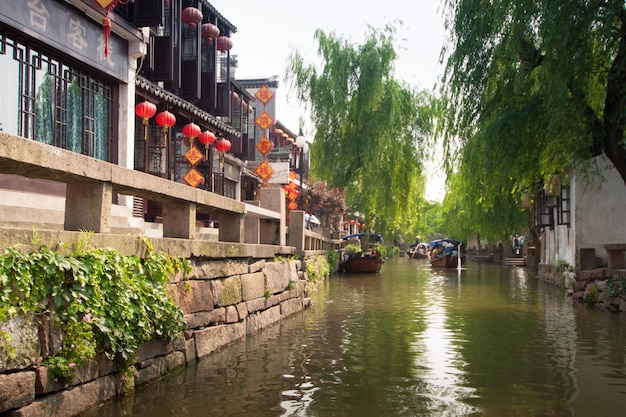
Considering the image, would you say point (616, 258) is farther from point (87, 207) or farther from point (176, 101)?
point (87, 207)

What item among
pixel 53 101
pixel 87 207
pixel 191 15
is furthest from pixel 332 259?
pixel 87 207

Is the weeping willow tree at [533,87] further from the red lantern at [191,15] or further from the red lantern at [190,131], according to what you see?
the red lantern at [191,15]

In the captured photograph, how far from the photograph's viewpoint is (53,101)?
10.1m

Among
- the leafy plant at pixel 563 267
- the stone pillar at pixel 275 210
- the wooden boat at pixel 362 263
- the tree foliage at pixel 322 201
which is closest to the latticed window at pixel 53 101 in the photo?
the stone pillar at pixel 275 210

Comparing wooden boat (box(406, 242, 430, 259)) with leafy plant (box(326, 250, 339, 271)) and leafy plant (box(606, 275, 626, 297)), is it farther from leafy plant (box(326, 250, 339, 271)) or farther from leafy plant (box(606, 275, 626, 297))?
leafy plant (box(606, 275, 626, 297))

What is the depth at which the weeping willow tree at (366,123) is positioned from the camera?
23.0 m

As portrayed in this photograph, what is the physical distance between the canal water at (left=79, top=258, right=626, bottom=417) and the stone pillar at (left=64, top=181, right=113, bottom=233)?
146cm

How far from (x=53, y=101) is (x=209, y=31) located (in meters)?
9.17

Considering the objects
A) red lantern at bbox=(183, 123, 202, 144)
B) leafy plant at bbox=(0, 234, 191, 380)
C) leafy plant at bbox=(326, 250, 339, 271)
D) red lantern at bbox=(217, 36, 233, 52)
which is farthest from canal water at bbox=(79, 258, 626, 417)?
leafy plant at bbox=(326, 250, 339, 271)

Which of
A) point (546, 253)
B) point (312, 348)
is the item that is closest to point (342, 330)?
point (312, 348)

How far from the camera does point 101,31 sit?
1139 centimetres

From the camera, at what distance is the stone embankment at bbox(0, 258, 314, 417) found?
3895mm

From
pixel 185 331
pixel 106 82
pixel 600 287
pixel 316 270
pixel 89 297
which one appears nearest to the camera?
pixel 89 297

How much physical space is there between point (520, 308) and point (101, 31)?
992 centimetres
